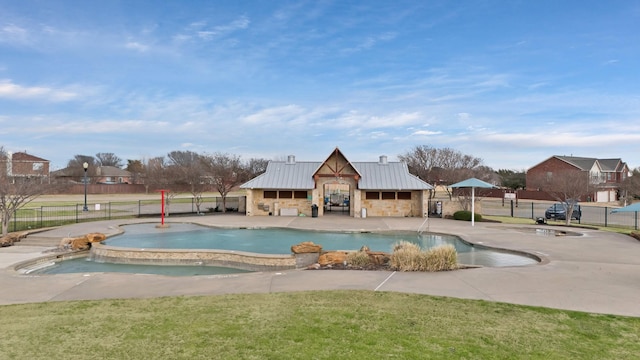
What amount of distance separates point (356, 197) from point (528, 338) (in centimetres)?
2345

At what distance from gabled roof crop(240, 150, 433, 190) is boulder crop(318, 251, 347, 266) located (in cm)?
1703

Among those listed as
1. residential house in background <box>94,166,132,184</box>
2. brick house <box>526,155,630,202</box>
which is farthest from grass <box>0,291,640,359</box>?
residential house in background <box>94,166,132,184</box>

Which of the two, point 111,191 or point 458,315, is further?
point 111,191

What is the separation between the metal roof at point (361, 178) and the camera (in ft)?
97.7

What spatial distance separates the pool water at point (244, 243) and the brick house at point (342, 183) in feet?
23.0

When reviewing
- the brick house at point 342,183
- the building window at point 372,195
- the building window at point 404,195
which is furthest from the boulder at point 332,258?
the building window at point 404,195

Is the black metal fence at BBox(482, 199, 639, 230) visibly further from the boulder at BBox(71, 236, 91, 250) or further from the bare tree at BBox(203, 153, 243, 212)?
the boulder at BBox(71, 236, 91, 250)

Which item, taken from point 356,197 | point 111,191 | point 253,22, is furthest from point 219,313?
point 111,191

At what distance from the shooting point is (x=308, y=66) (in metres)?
25.5

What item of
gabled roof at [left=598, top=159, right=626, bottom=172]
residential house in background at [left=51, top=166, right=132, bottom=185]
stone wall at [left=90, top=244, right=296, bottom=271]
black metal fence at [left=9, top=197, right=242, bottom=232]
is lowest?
stone wall at [left=90, top=244, right=296, bottom=271]

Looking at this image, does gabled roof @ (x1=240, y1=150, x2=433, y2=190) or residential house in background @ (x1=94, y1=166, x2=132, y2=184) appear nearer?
gabled roof @ (x1=240, y1=150, x2=433, y2=190)

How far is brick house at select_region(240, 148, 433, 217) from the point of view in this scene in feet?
97.6

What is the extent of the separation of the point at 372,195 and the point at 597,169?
176ft

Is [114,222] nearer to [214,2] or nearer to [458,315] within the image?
[214,2]
